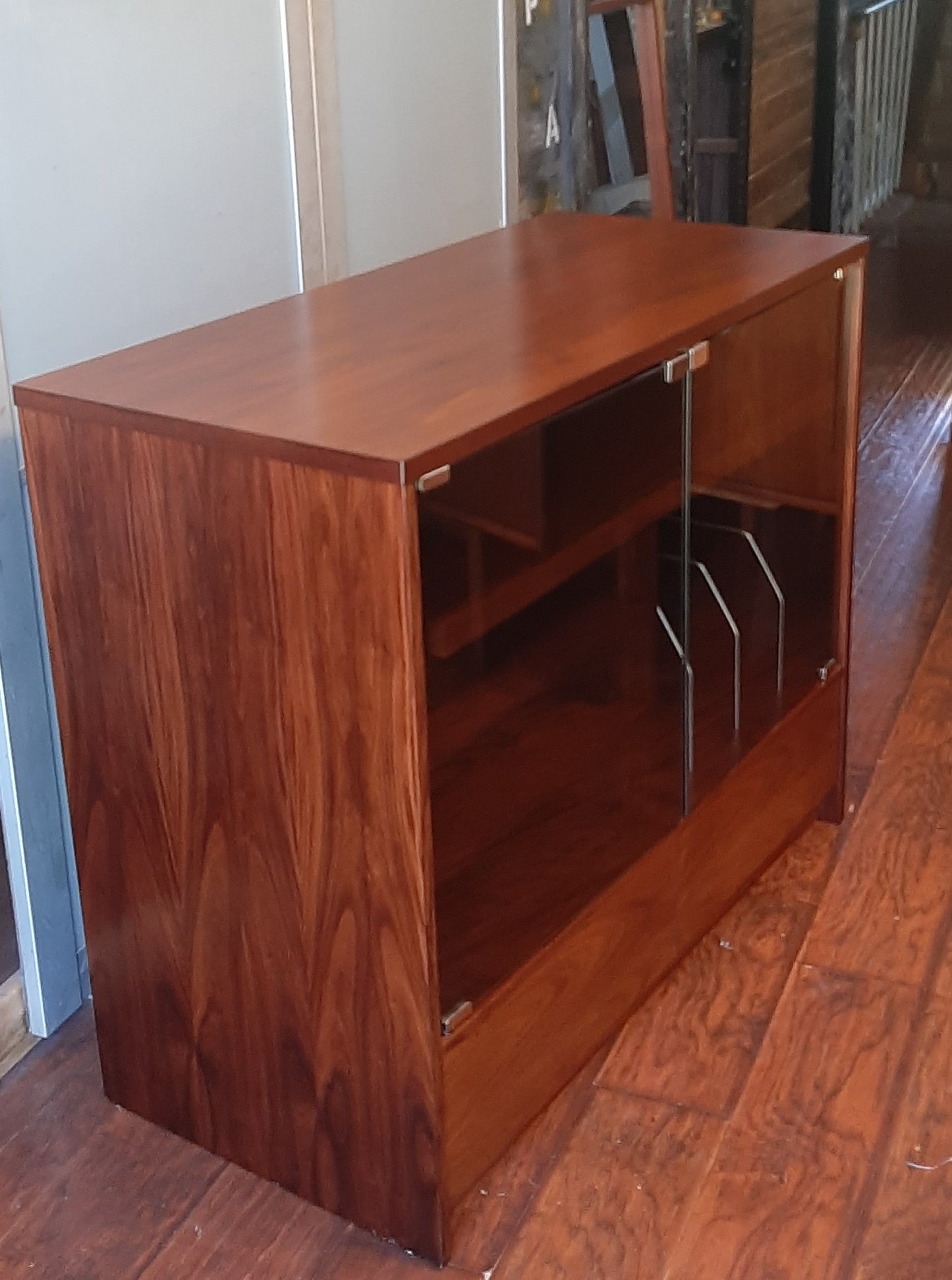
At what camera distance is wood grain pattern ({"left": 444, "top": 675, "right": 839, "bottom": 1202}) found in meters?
1.42

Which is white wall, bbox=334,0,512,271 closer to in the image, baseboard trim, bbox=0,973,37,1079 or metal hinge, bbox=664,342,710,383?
metal hinge, bbox=664,342,710,383

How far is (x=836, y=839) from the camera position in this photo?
82.8 inches

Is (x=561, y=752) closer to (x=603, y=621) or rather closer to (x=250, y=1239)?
(x=603, y=621)

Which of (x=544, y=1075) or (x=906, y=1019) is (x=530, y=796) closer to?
(x=544, y=1075)

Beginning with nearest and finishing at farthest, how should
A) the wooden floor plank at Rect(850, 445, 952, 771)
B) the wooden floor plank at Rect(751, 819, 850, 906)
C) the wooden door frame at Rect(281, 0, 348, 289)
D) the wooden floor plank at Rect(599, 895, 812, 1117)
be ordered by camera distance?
the wooden floor plank at Rect(599, 895, 812, 1117), the wooden door frame at Rect(281, 0, 348, 289), the wooden floor plank at Rect(751, 819, 850, 906), the wooden floor plank at Rect(850, 445, 952, 771)

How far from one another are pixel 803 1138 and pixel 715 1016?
8.3 inches

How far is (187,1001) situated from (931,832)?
1110 mm

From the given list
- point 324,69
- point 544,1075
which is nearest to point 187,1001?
point 544,1075

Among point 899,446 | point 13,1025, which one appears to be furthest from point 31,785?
point 899,446

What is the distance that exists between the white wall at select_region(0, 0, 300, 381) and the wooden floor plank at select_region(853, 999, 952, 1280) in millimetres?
1176

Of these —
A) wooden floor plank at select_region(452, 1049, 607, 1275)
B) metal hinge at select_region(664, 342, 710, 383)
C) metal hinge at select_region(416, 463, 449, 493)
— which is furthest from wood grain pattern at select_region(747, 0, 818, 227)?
metal hinge at select_region(416, 463, 449, 493)

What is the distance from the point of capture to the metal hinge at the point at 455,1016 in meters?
1.34

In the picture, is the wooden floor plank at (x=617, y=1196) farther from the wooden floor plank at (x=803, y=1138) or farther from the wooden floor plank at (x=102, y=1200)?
the wooden floor plank at (x=102, y=1200)

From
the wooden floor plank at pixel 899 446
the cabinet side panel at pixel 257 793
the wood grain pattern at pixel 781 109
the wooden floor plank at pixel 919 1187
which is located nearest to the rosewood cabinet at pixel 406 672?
the cabinet side panel at pixel 257 793
